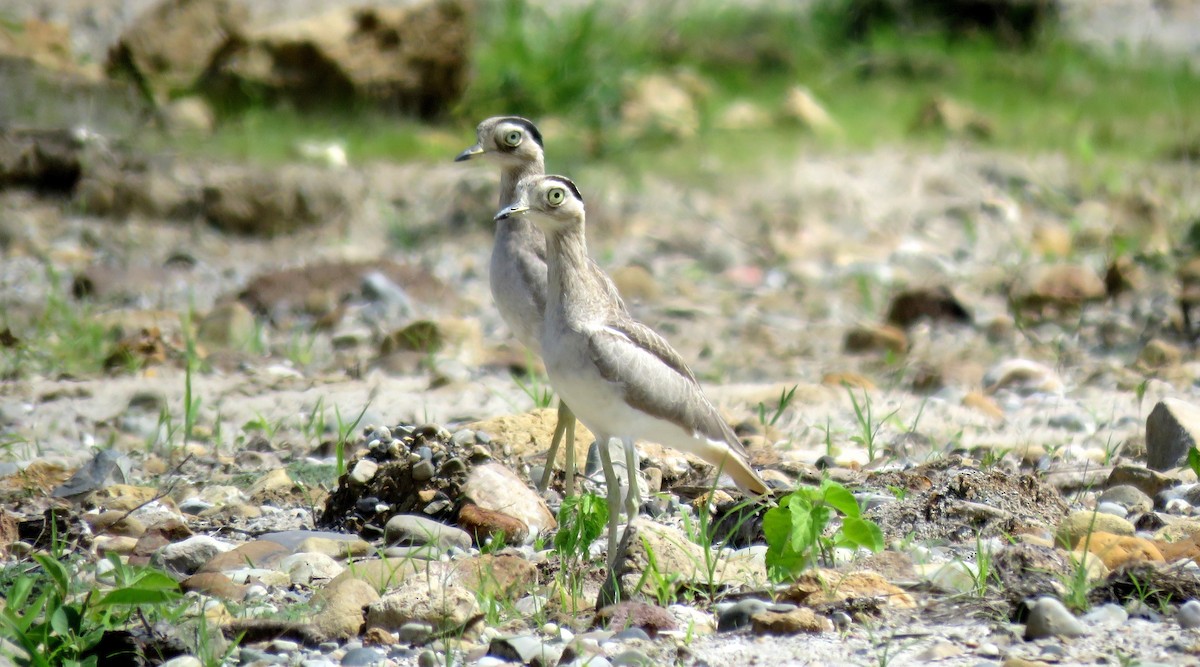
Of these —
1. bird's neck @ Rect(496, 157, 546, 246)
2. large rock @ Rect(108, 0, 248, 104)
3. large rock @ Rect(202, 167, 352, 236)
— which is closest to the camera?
bird's neck @ Rect(496, 157, 546, 246)

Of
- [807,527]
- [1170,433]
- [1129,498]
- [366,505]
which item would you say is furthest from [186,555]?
[1170,433]

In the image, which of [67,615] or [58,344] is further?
[58,344]

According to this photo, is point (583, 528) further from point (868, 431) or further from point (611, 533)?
point (868, 431)

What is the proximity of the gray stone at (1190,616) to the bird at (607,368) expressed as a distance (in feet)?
3.72

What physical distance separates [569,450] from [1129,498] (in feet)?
5.42

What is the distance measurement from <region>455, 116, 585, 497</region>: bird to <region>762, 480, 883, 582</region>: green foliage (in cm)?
99

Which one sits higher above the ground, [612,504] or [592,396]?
[592,396]

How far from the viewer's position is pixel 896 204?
401 inches

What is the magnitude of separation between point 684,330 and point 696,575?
13.2 feet

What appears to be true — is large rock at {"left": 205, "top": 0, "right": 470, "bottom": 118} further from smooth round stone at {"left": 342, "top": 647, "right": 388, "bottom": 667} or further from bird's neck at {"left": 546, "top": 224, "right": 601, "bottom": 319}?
smooth round stone at {"left": 342, "top": 647, "right": 388, "bottom": 667}

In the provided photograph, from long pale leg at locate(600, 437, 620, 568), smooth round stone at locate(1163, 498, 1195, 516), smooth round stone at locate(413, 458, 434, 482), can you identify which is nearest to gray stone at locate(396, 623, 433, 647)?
long pale leg at locate(600, 437, 620, 568)

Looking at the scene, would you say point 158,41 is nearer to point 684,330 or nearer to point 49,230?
point 49,230

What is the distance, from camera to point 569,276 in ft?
13.0

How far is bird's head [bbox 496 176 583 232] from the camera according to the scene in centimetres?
393
